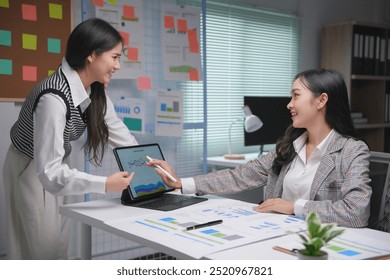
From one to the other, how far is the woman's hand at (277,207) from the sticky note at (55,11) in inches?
68.6

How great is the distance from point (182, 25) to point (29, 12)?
96cm

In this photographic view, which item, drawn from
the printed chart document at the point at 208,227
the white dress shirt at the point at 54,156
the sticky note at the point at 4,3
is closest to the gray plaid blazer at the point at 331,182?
the printed chart document at the point at 208,227

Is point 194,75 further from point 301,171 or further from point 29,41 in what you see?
point 301,171

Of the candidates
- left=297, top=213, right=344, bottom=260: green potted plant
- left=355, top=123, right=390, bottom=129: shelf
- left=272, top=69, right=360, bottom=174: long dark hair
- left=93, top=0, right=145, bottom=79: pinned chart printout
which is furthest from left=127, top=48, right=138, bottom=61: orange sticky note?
left=355, top=123, right=390, bottom=129: shelf

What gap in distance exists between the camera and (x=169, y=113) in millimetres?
3115

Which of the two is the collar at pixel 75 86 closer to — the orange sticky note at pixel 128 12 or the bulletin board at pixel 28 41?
the bulletin board at pixel 28 41

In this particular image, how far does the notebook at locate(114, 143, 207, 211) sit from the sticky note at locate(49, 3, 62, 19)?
1233mm

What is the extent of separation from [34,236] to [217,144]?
78.1 inches

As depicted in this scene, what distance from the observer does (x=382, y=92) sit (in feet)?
14.4

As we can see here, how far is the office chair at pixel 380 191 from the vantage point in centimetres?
177

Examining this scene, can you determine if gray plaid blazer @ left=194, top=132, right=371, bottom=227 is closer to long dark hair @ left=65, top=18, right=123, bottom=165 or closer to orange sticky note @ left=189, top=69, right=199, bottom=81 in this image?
long dark hair @ left=65, top=18, right=123, bottom=165
